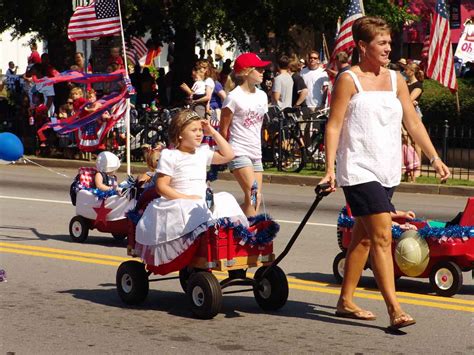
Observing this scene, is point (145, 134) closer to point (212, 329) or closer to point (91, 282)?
point (91, 282)

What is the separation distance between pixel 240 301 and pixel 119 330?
1.32 meters

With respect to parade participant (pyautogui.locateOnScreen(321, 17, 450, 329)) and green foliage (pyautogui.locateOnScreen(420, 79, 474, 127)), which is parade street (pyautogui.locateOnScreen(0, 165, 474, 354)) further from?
green foliage (pyautogui.locateOnScreen(420, 79, 474, 127))

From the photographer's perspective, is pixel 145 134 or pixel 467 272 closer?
pixel 467 272

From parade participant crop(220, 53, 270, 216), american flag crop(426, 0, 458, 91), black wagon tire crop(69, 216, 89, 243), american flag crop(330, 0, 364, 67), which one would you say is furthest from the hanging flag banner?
parade participant crop(220, 53, 270, 216)

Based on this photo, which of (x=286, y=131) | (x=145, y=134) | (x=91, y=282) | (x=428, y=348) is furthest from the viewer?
(x=145, y=134)

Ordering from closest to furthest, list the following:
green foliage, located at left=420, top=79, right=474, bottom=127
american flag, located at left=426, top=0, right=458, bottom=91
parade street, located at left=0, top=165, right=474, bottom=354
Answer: parade street, located at left=0, top=165, right=474, bottom=354 → american flag, located at left=426, top=0, right=458, bottom=91 → green foliage, located at left=420, top=79, right=474, bottom=127

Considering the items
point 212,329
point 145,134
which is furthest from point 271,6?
point 212,329

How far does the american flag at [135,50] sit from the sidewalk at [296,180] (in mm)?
6339

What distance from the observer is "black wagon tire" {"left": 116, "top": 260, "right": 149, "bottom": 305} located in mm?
8609

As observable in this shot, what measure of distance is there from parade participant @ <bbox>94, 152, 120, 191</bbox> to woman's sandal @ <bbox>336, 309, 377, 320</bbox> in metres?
4.64

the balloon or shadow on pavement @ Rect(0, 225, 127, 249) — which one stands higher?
the balloon

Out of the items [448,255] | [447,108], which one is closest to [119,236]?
[448,255]

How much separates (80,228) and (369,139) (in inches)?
200

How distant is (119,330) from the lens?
7.80m
